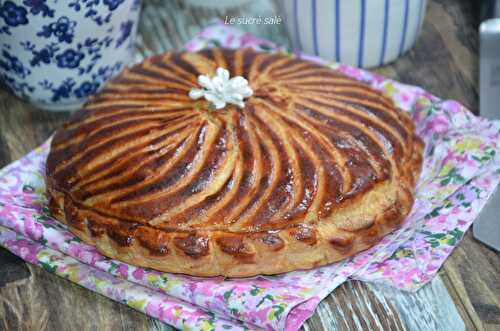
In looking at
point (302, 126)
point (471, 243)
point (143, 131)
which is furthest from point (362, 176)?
Result: point (143, 131)

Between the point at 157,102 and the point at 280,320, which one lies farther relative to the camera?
the point at 157,102

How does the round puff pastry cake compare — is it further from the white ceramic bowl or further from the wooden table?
the white ceramic bowl

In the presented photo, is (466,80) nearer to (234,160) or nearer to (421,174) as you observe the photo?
(421,174)

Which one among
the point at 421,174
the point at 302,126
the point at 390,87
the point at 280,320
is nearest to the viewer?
the point at 280,320

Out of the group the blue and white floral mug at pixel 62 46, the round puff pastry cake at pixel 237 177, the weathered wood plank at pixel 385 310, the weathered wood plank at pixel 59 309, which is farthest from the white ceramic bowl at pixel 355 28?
the weathered wood plank at pixel 59 309

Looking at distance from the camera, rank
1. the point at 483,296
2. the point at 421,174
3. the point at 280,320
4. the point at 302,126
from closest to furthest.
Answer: the point at 280,320
the point at 483,296
the point at 302,126
the point at 421,174

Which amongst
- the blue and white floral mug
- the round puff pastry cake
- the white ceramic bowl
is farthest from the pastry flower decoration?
the white ceramic bowl

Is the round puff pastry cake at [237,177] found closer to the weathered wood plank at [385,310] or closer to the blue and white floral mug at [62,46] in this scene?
the weathered wood plank at [385,310]
